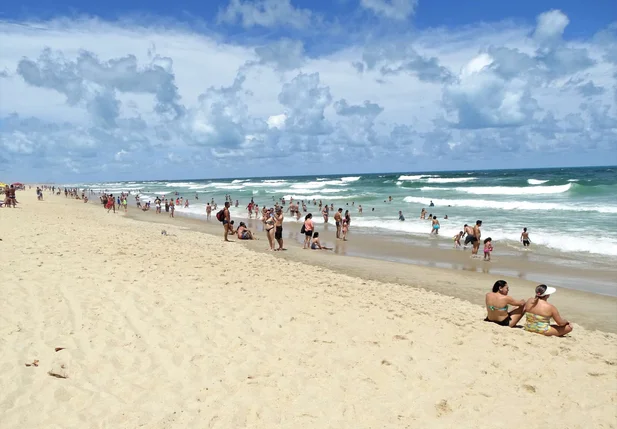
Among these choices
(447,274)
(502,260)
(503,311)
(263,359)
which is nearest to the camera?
(263,359)

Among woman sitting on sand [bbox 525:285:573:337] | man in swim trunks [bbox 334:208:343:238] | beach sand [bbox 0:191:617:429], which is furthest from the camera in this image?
man in swim trunks [bbox 334:208:343:238]

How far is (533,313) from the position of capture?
25.0 feet

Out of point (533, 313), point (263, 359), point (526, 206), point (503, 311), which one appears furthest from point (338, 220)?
point (526, 206)

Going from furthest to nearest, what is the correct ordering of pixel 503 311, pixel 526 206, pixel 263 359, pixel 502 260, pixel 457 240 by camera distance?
pixel 526 206
pixel 457 240
pixel 502 260
pixel 503 311
pixel 263 359

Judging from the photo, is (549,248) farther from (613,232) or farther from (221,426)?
(221,426)

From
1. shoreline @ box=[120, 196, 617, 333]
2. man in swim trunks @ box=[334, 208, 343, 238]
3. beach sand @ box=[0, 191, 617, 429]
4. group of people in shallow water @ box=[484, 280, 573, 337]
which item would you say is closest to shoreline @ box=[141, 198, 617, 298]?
shoreline @ box=[120, 196, 617, 333]

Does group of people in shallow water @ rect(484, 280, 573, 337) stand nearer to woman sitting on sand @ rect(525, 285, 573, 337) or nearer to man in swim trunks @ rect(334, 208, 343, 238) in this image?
woman sitting on sand @ rect(525, 285, 573, 337)

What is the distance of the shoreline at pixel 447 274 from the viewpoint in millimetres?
9891

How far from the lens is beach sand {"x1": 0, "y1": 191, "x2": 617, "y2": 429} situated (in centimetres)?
451

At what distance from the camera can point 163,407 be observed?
175 inches

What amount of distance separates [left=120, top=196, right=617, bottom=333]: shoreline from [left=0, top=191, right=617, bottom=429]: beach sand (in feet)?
2.86

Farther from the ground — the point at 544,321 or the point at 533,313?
the point at 533,313

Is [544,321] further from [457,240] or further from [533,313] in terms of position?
[457,240]

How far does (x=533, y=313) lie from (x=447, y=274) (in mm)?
5927
